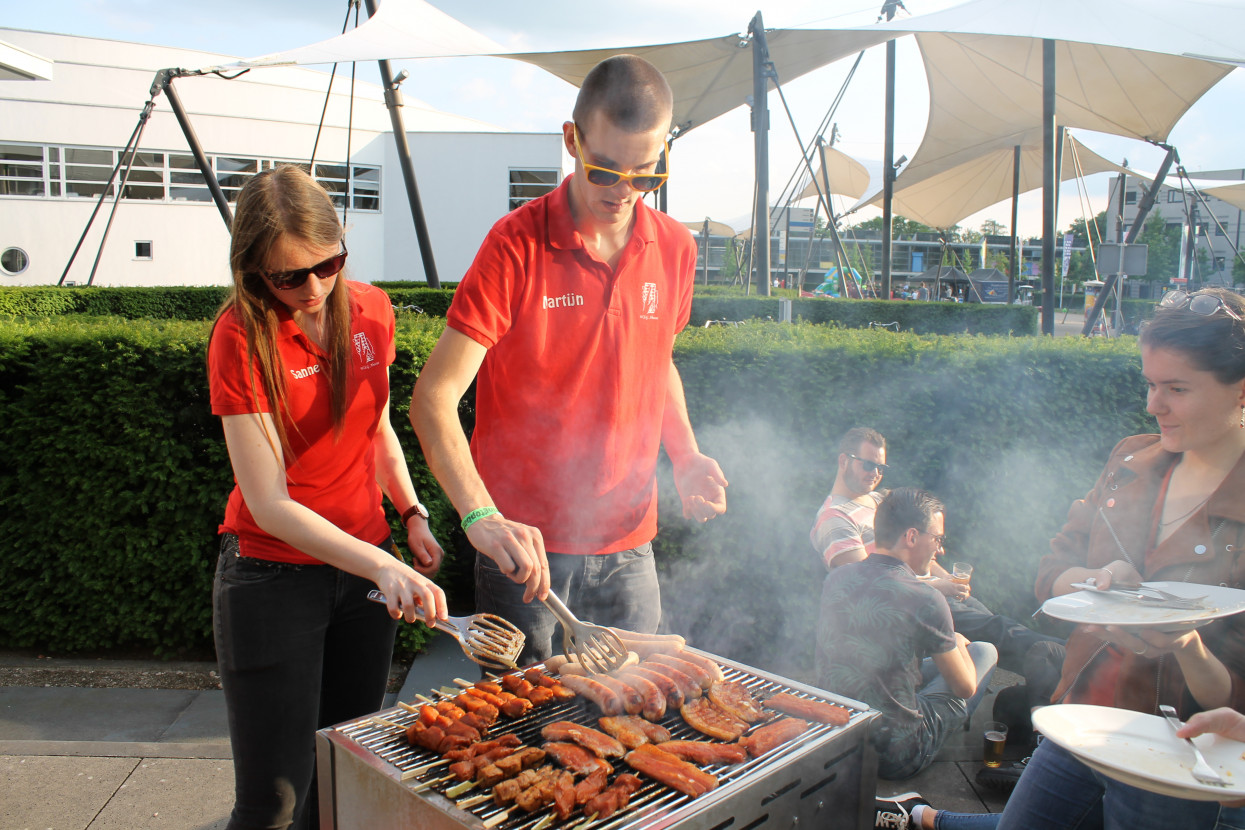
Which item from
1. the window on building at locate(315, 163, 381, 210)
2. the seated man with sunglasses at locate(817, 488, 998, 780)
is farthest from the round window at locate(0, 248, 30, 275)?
the seated man with sunglasses at locate(817, 488, 998, 780)

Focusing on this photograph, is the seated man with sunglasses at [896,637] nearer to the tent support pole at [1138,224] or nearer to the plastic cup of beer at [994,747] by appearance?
the plastic cup of beer at [994,747]

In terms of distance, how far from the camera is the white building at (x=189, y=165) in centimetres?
2388

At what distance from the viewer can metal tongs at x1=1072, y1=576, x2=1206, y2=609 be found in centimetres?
171

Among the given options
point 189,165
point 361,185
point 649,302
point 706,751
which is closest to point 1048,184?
point 649,302

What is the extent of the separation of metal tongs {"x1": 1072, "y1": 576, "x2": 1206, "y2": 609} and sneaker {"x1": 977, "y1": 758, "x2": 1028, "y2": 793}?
5.60 ft

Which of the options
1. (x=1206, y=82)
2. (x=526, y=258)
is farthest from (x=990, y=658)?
(x=1206, y=82)

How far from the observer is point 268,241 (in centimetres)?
185

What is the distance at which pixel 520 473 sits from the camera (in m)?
2.21

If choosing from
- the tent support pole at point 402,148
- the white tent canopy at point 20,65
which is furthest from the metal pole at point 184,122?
the tent support pole at point 402,148

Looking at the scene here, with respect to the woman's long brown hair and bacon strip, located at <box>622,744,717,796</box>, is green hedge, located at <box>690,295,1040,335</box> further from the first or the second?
bacon strip, located at <box>622,744,717,796</box>

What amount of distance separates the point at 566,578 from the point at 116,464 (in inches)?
120

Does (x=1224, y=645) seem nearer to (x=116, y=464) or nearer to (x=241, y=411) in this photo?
(x=241, y=411)

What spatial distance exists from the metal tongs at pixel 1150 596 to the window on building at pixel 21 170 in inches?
1167

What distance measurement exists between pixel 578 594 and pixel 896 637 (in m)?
1.30
